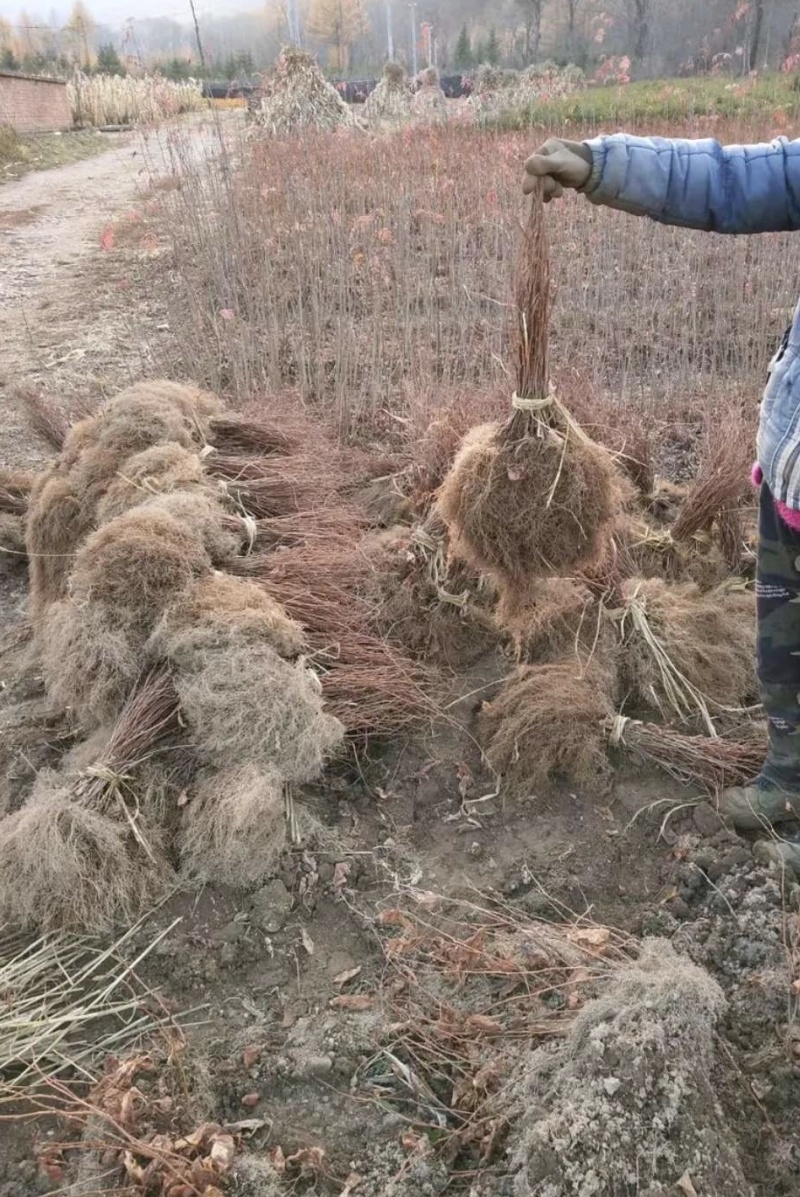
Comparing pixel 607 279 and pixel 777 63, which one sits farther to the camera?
pixel 777 63

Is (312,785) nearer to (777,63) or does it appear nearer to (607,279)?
(607,279)

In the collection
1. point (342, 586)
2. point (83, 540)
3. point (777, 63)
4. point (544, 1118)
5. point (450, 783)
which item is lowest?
point (450, 783)

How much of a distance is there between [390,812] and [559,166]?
1708 millimetres

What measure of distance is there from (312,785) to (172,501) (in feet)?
3.21

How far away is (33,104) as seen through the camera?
19.5m

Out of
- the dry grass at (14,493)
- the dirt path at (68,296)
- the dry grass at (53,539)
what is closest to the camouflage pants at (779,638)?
the dry grass at (53,539)

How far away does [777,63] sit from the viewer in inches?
362

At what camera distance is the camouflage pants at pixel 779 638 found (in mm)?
1980

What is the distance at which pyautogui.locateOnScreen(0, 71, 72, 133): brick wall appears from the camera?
18.1 meters

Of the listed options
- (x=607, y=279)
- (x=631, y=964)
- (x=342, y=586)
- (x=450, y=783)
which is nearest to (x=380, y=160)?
(x=607, y=279)

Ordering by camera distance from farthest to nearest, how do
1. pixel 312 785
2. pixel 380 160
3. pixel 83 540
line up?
1. pixel 380 160
2. pixel 83 540
3. pixel 312 785

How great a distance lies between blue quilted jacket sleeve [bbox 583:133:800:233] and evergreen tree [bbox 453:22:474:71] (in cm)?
2438

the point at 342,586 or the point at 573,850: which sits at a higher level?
the point at 342,586

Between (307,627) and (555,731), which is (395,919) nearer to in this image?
(555,731)
